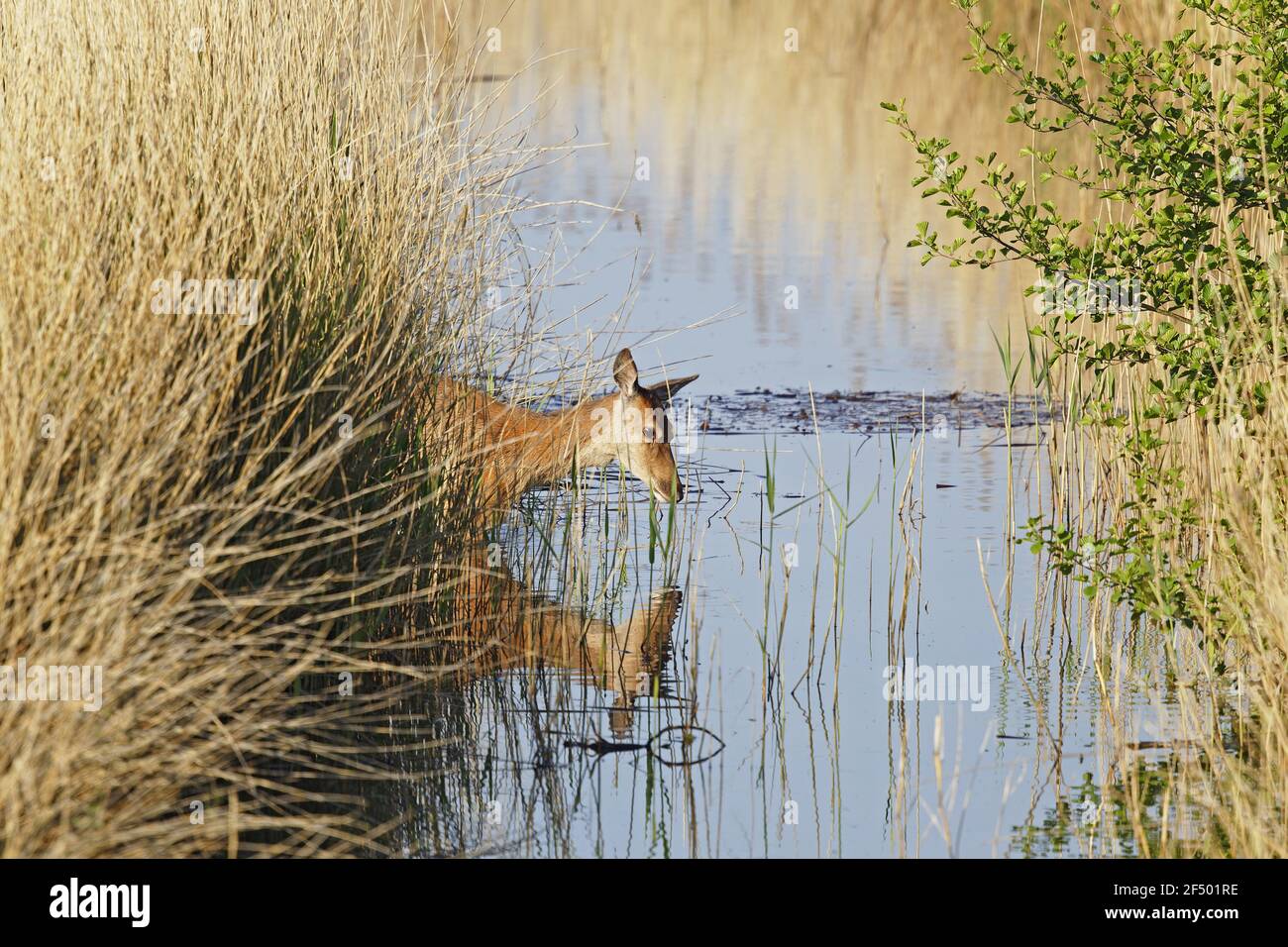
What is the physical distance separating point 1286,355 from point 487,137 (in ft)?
9.61

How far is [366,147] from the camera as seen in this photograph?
566cm

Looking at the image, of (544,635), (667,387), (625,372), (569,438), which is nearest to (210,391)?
(544,635)

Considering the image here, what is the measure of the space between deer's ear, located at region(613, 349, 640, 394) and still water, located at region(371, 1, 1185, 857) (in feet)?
0.65

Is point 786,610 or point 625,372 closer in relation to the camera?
point 786,610

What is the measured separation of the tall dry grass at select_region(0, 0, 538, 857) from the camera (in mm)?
3756

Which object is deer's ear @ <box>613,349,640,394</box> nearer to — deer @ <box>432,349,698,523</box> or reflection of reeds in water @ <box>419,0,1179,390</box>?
deer @ <box>432,349,698,523</box>

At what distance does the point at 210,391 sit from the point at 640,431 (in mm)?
3650

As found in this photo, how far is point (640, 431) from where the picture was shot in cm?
768

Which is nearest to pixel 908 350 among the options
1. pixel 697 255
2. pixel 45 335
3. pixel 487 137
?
pixel 697 255

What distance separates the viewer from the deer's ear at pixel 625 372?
24.3ft

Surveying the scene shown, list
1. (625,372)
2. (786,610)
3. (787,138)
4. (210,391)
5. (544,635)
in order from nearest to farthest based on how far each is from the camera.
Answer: (210,391)
(786,610)
(544,635)
(625,372)
(787,138)

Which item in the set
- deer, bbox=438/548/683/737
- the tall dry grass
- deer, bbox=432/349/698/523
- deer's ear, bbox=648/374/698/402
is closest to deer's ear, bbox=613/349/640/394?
deer, bbox=432/349/698/523

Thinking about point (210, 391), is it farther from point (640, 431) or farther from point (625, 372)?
point (640, 431)
